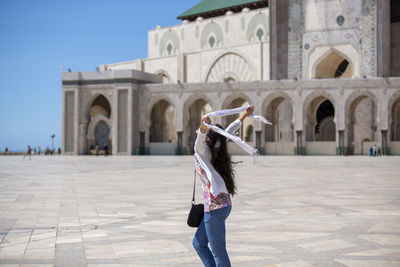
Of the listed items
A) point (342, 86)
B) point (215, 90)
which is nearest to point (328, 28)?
point (342, 86)

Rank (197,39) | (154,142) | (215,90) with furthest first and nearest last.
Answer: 1. (197,39)
2. (154,142)
3. (215,90)

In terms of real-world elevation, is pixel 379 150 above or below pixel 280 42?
below

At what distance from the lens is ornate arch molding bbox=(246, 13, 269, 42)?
43062 millimetres

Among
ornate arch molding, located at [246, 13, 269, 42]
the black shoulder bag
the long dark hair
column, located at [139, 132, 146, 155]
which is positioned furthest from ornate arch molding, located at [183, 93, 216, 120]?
the black shoulder bag

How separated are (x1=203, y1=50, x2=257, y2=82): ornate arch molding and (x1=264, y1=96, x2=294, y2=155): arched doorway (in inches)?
168

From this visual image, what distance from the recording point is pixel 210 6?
50.2 m

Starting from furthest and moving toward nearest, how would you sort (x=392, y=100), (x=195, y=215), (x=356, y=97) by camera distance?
(x=356, y=97) → (x=392, y=100) → (x=195, y=215)

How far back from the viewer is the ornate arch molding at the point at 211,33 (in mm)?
45847

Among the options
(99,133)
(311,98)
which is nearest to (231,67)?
(311,98)

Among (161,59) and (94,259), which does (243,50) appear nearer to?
(161,59)

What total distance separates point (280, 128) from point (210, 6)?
17.2 meters

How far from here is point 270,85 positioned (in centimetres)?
3394

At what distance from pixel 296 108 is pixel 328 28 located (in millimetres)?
7793

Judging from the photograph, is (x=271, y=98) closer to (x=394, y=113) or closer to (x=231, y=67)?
(x=394, y=113)
